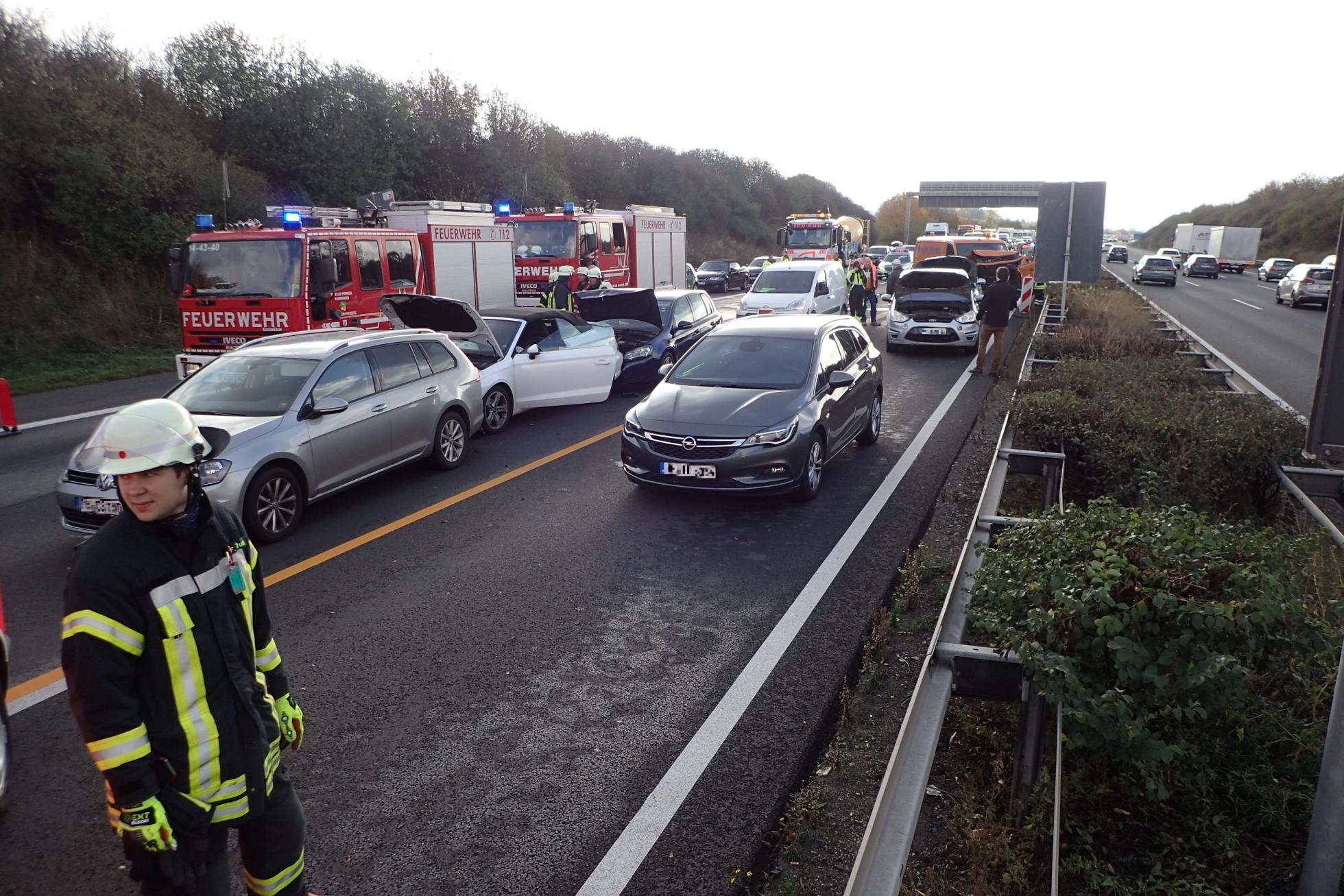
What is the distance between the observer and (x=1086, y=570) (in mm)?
3672

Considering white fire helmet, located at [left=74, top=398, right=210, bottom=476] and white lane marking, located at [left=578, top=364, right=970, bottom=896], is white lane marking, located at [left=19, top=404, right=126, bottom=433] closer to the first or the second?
white lane marking, located at [left=578, top=364, right=970, bottom=896]

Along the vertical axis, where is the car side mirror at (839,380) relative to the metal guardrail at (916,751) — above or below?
above

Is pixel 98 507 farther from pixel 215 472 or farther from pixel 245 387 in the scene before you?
pixel 245 387

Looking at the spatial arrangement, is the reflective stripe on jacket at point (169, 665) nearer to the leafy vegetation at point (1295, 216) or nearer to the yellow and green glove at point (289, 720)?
the yellow and green glove at point (289, 720)

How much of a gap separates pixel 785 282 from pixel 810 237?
14.1 meters

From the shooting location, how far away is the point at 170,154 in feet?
73.4

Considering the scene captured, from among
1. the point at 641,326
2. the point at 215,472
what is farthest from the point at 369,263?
the point at 215,472

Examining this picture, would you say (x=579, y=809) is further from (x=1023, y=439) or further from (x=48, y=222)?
(x=48, y=222)

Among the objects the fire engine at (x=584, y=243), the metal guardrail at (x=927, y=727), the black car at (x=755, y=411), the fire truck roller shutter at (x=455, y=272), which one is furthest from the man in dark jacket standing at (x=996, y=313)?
the metal guardrail at (x=927, y=727)

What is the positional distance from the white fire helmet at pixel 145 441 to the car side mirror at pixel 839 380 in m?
7.26

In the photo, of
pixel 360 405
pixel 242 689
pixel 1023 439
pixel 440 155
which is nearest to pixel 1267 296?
pixel 440 155

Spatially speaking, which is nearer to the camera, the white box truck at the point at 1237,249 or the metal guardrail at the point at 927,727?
the metal guardrail at the point at 927,727

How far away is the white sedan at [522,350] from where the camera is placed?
38.9 ft

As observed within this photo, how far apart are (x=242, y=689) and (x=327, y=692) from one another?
2.56 metres
